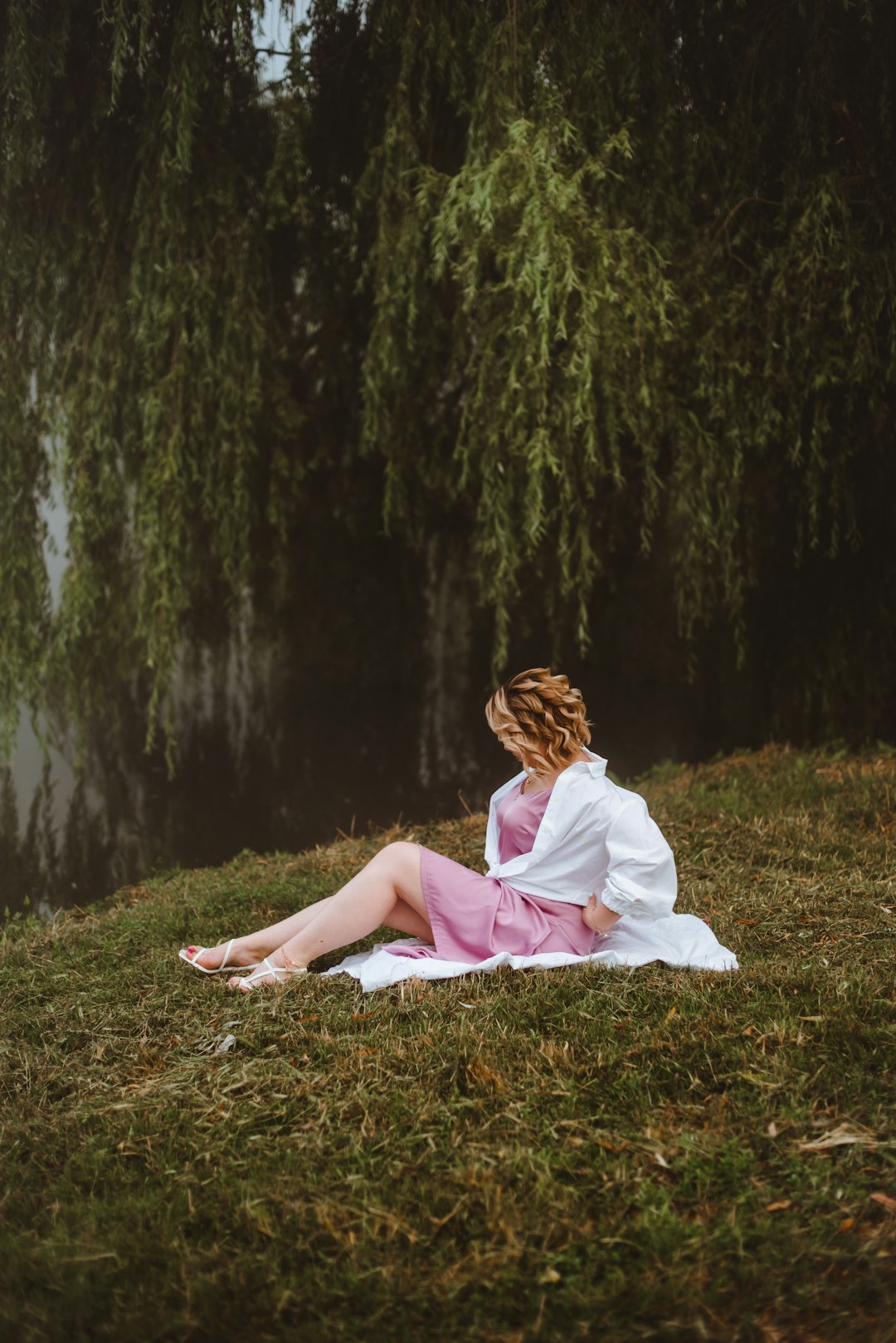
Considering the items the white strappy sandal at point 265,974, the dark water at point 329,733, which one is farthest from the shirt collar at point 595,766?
the dark water at point 329,733

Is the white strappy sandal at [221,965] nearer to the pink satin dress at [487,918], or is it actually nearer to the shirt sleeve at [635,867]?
the pink satin dress at [487,918]

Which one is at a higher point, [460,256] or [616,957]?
[460,256]

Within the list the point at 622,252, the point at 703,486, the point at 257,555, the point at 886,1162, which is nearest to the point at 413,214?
the point at 622,252

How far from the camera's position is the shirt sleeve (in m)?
2.95

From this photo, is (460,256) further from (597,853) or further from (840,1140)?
(840,1140)

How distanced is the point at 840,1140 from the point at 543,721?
51.2 inches

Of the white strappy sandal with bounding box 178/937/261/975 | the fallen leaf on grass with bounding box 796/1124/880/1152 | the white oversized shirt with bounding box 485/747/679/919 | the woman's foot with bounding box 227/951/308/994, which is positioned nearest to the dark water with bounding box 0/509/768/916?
the white strappy sandal with bounding box 178/937/261/975

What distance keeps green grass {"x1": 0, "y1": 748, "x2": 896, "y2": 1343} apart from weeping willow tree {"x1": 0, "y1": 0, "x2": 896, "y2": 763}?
2.51m

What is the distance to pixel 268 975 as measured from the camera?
3.21 metres

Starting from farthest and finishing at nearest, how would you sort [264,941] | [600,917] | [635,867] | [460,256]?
[460,256] < [264,941] < [600,917] < [635,867]

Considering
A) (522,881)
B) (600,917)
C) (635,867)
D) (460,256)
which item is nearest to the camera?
(635,867)

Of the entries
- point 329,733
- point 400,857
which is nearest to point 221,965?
point 400,857

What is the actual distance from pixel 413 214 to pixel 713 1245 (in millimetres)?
4408

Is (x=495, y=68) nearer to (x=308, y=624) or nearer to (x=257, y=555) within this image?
(x=257, y=555)
